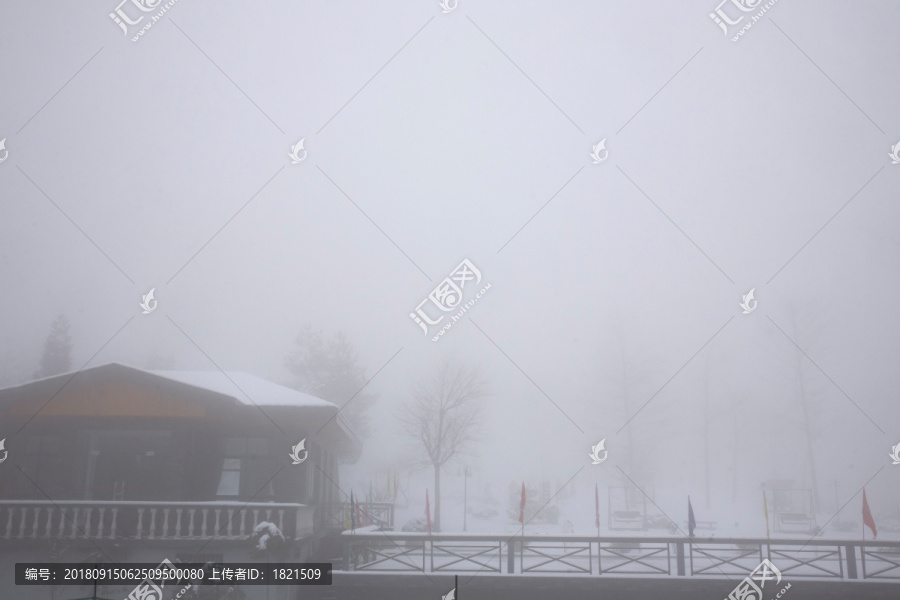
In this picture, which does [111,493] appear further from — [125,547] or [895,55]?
[895,55]

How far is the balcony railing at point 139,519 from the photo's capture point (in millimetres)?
15203

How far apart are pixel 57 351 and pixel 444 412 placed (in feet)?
112

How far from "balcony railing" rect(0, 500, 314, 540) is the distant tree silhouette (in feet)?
121

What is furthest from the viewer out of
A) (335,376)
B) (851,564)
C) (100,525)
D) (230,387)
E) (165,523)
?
(335,376)

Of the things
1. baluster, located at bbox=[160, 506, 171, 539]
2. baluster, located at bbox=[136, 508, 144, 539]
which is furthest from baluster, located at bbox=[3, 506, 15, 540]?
baluster, located at bbox=[160, 506, 171, 539]

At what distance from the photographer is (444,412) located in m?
36.2

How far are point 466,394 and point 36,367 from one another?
36.2 meters

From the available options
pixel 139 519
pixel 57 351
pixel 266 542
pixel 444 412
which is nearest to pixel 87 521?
pixel 139 519

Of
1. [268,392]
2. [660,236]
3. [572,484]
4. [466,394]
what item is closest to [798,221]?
[660,236]

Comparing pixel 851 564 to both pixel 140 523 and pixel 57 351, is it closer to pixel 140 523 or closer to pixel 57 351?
pixel 140 523

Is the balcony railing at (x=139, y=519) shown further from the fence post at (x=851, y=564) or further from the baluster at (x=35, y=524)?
the fence post at (x=851, y=564)

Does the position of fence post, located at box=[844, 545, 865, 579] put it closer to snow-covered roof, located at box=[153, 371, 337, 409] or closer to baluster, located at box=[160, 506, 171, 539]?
snow-covered roof, located at box=[153, 371, 337, 409]

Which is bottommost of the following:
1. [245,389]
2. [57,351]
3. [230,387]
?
[230,387]

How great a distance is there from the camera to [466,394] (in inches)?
1538
